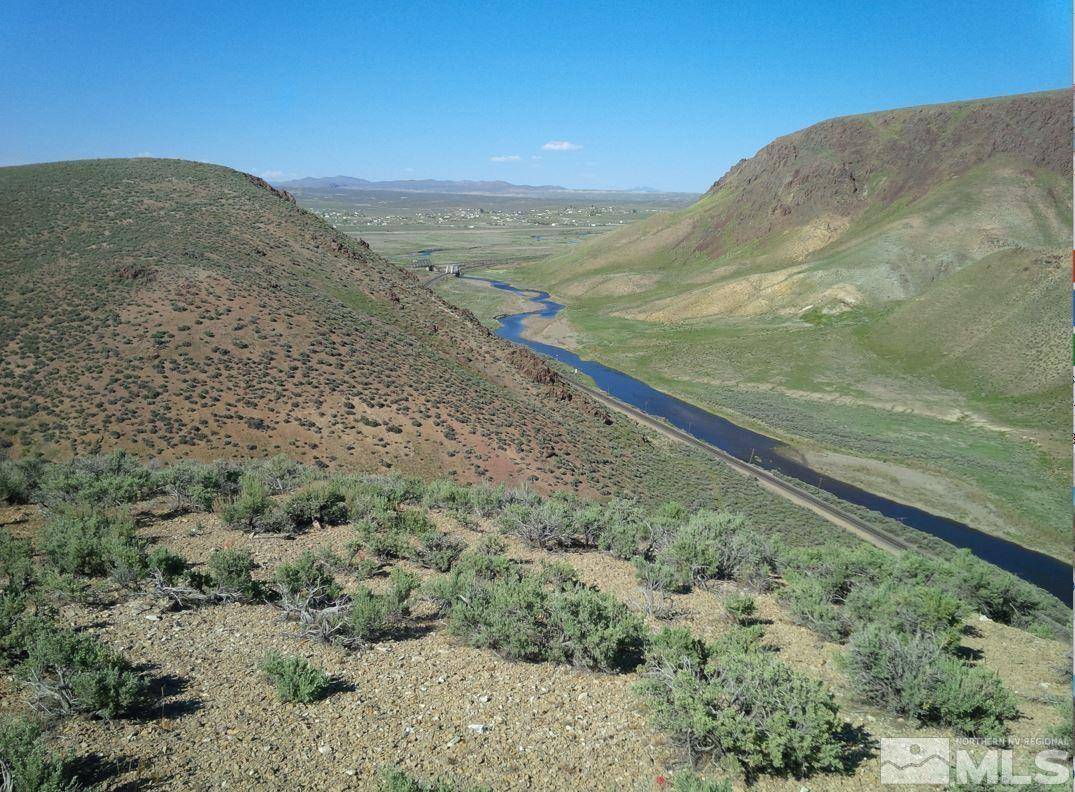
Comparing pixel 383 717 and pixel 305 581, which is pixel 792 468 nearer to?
pixel 305 581

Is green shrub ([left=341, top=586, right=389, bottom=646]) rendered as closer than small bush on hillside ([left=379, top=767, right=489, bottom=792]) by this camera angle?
No

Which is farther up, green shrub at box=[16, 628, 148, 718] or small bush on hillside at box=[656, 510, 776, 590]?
green shrub at box=[16, 628, 148, 718]

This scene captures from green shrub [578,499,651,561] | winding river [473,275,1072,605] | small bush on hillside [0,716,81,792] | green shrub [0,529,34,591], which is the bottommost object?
winding river [473,275,1072,605]

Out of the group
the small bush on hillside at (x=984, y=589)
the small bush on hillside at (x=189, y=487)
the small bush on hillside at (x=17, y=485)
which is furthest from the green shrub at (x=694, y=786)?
the small bush on hillside at (x=17, y=485)

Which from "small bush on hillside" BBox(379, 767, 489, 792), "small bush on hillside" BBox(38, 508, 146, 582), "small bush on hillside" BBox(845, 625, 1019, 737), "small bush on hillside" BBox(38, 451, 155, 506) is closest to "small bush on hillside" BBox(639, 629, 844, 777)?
"small bush on hillside" BBox(845, 625, 1019, 737)

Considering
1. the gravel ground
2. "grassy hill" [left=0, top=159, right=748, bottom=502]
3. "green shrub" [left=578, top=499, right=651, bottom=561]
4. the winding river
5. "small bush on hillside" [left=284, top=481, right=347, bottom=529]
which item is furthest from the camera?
the winding river

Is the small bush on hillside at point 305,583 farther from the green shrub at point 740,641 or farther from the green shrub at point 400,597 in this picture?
the green shrub at point 740,641

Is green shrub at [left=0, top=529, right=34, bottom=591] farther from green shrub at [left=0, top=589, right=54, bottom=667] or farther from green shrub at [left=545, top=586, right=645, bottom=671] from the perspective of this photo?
green shrub at [left=545, top=586, right=645, bottom=671]

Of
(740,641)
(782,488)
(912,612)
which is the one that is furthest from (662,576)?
(782,488)

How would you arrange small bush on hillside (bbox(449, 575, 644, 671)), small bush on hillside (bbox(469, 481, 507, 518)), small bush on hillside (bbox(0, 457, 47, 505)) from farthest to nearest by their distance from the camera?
small bush on hillside (bbox(469, 481, 507, 518)), small bush on hillside (bbox(0, 457, 47, 505)), small bush on hillside (bbox(449, 575, 644, 671))
